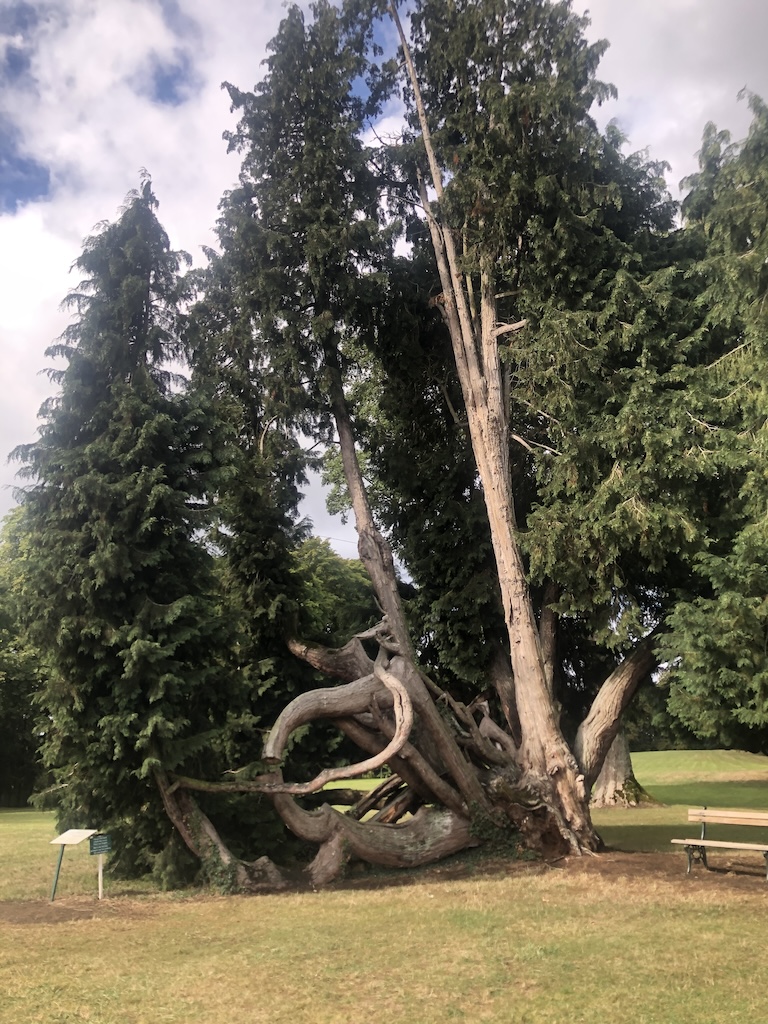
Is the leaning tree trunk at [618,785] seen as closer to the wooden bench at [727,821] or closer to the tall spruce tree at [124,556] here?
the wooden bench at [727,821]

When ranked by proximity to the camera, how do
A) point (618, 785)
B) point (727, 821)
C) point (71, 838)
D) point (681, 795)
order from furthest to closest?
point (681, 795) → point (618, 785) → point (727, 821) → point (71, 838)

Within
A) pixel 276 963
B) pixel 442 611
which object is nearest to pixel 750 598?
pixel 442 611

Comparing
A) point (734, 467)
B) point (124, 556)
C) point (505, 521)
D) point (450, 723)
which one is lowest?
point (450, 723)

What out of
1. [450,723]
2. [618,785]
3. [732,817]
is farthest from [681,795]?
[732,817]

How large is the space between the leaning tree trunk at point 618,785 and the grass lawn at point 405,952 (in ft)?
40.0

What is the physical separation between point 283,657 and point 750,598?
26.0 feet

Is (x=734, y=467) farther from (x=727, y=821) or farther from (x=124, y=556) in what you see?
(x=124, y=556)

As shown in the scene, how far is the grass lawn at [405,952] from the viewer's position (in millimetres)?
5395

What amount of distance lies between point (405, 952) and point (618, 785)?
1757cm

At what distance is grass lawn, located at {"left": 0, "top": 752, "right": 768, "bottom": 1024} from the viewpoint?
212 inches

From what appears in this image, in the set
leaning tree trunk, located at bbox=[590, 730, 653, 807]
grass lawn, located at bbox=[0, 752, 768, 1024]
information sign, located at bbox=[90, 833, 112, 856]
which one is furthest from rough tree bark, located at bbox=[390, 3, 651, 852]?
leaning tree trunk, located at bbox=[590, 730, 653, 807]

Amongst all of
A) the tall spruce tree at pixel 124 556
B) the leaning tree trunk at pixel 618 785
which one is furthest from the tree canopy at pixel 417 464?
the leaning tree trunk at pixel 618 785

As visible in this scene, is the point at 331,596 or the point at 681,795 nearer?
the point at 681,795

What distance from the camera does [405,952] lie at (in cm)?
698
